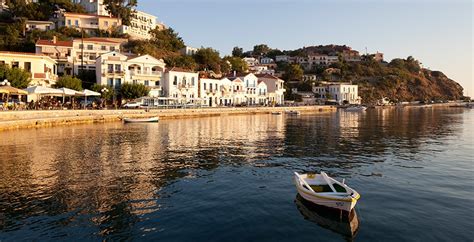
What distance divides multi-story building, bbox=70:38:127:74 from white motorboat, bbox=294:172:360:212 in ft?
223

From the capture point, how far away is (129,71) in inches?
2729

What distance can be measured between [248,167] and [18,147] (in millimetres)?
19343

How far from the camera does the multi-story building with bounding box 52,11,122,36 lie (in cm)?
9294

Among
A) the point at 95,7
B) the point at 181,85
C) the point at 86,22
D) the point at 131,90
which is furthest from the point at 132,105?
the point at 95,7

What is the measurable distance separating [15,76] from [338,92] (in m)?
114

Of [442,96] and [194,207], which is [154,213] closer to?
[194,207]

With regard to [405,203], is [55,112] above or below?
above

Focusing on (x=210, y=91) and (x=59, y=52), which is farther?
(x=210, y=91)

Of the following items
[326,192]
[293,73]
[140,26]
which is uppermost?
[140,26]

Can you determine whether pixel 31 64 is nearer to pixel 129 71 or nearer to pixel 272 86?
pixel 129 71

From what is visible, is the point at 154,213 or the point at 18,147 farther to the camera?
the point at 18,147

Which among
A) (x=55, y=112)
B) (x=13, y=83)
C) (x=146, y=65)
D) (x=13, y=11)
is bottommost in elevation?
(x=55, y=112)

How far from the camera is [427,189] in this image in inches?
680

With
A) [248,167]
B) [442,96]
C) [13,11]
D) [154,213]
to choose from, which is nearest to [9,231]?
[154,213]
